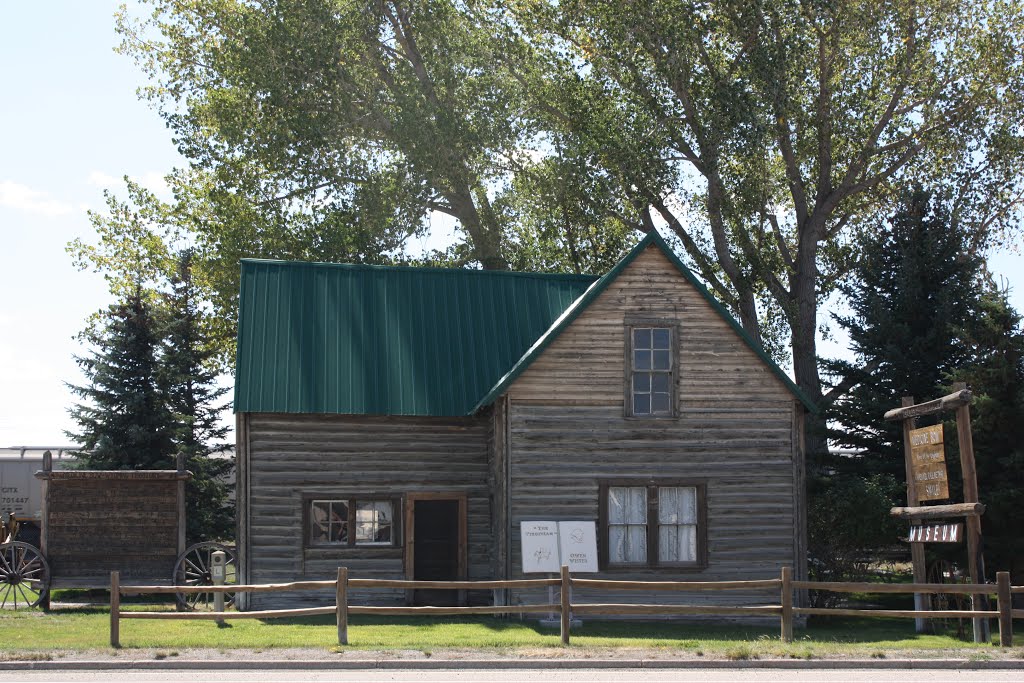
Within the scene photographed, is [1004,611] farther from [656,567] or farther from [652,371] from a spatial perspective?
[652,371]

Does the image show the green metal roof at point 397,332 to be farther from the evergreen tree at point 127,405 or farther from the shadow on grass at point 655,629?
the evergreen tree at point 127,405

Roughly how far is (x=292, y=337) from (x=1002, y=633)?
50.1 feet

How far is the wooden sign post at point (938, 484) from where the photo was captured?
65.5 ft

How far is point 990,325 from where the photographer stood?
26.7 metres

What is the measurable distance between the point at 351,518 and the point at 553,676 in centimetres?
1077

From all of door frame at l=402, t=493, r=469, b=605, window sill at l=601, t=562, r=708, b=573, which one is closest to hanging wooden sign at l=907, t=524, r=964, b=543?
window sill at l=601, t=562, r=708, b=573

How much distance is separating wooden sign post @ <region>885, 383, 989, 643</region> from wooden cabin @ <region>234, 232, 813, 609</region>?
3263 mm

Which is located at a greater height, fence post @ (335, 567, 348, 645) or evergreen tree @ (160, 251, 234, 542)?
evergreen tree @ (160, 251, 234, 542)

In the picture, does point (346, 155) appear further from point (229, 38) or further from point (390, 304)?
point (390, 304)

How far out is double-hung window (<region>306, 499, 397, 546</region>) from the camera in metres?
25.2

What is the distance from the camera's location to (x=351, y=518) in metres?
25.4

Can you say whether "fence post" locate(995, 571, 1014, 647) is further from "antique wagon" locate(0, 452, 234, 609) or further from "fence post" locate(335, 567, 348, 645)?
"antique wagon" locate(0, 452, 234, 609)

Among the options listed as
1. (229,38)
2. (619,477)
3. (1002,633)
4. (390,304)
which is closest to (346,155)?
(229,38)

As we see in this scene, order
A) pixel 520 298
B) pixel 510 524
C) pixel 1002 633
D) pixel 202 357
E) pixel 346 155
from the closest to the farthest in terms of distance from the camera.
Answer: pixel 1002 633, pixel 510 524, pixel 520 298, pixel 202 357, pixel 346 155
